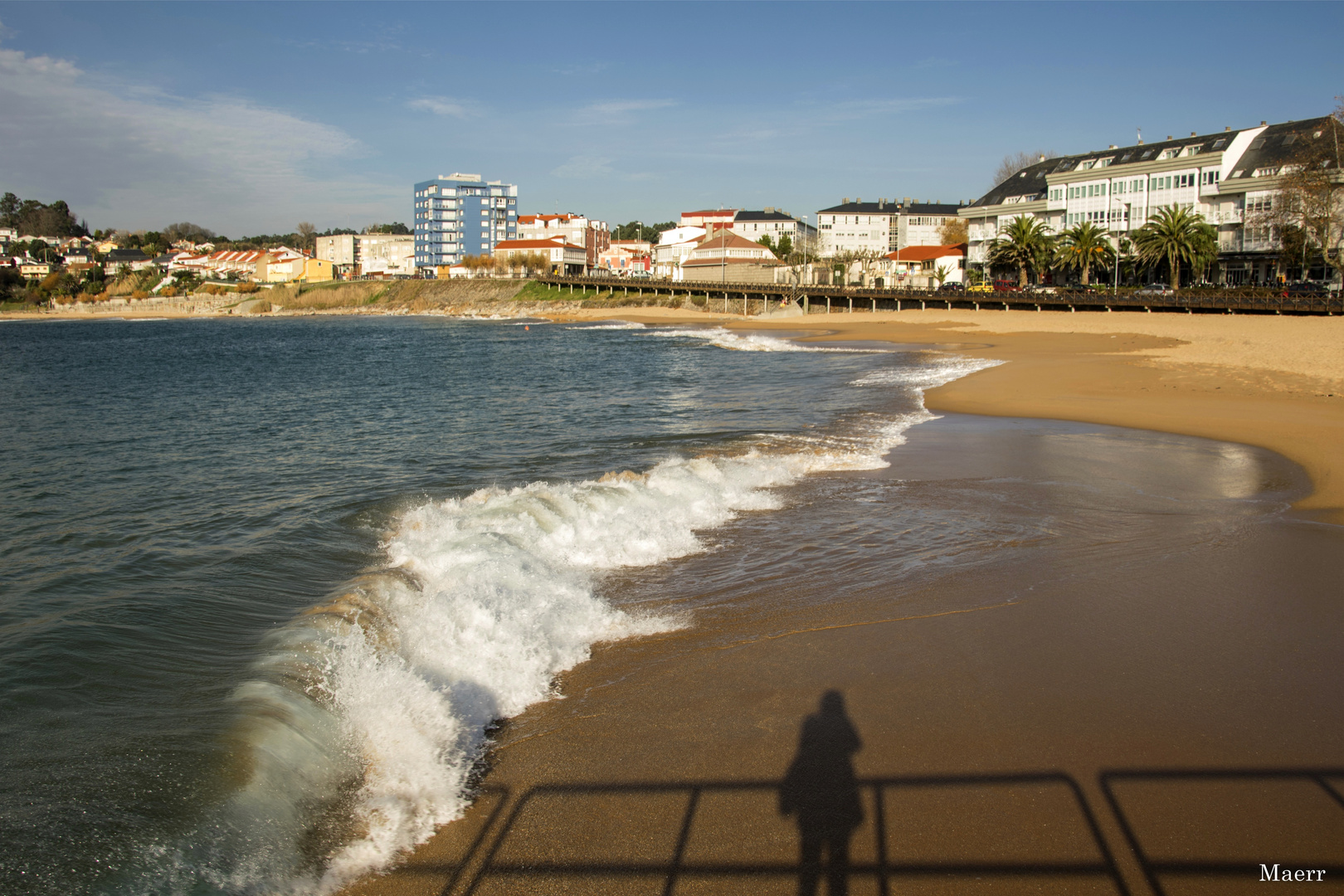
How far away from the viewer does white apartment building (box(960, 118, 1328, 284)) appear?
54.8 m

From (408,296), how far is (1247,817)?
5124 inches

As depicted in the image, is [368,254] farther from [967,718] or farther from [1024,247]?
[967,718]

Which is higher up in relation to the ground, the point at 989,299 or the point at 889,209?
the point at 889,209

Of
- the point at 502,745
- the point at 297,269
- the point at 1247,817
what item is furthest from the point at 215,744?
the point at 297,269

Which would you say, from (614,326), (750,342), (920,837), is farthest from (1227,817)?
(614,326)

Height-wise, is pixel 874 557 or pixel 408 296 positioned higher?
pixel 408 296

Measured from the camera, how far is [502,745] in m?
5.10

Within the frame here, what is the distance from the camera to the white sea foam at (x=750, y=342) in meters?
39.8

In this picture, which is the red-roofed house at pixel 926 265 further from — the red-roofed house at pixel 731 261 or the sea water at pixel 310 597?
the sea water at pixel 310 597

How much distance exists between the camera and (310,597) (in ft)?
25.9

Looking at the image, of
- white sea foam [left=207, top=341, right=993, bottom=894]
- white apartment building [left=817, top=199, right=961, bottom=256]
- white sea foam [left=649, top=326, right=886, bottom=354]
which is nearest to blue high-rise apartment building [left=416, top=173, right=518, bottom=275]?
white apartment building [left=817, top=199, right=961, bottom=256]

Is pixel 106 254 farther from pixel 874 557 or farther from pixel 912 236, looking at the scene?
pixel 874 557

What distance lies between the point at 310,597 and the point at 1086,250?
212 feet

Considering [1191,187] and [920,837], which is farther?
[1191,187]
